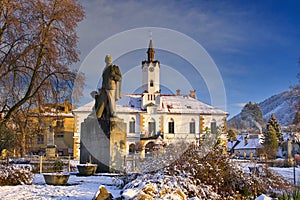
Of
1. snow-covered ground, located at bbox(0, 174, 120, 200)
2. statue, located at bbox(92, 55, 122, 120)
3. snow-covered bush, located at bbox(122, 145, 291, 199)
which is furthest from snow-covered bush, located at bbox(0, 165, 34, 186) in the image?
statue, located at bbox(92, 55, 122, 120)

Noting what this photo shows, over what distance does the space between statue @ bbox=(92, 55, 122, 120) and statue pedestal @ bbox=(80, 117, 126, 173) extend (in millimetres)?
471

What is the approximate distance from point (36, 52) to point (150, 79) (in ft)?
129

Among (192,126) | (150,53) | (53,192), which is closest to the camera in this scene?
(53,192)

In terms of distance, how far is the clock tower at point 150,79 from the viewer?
2056 inches

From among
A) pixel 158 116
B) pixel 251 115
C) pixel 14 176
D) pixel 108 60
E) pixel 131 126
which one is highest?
pixel 251 115

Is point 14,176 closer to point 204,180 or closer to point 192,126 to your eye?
point 204,180

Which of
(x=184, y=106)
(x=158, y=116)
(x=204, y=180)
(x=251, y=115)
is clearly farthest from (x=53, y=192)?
(x=251, y=115)

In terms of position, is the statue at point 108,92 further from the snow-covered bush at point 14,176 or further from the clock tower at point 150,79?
the clock tower at point 150,79

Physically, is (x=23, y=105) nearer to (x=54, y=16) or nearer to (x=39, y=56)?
(x=39, y=56)

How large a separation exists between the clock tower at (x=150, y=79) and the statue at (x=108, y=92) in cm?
3379

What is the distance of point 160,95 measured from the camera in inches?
2095

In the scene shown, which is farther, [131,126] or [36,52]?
[131,126]

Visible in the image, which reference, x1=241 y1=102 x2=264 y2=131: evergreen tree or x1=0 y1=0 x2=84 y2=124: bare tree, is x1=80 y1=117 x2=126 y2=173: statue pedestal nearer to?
x1=0 y1=0 x2=84 y2=124: bare tree

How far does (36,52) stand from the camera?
1619 cm
